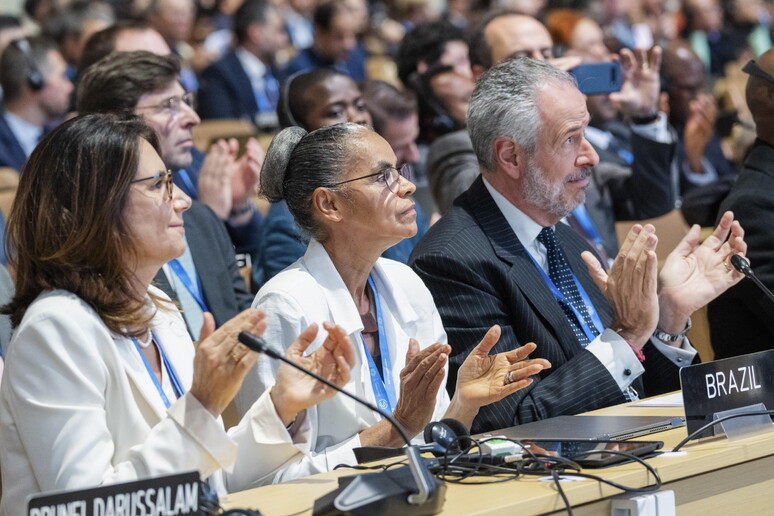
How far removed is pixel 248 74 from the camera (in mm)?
7598

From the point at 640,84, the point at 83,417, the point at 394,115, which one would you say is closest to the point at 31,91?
the point at 394,115

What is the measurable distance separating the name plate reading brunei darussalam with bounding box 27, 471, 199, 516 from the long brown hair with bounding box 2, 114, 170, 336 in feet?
1.63

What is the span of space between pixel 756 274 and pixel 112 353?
6.23ft

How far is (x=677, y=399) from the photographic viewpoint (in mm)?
2545

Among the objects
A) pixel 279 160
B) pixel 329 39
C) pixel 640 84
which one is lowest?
pixel 640 84

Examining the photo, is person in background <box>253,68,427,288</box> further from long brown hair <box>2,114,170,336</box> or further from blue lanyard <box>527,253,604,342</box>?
long brown hair <box>2,114,170,336</box>

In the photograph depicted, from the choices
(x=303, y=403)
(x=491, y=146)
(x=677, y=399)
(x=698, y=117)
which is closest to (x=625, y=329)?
(x=677, y=399)

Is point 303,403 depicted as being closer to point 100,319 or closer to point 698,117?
point 100,319

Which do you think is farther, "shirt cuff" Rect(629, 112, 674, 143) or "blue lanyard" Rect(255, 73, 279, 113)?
"blue lanyard" Rect(255, 73, 279, 113)

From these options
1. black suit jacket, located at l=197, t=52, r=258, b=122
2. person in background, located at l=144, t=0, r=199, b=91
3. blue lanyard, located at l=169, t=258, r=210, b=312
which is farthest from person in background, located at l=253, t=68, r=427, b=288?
person in background, located at l=144, t=0, r=199, b=91

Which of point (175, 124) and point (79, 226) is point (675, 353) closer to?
point (79, 226)

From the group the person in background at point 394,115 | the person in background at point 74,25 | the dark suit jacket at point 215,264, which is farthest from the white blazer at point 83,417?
the person in background at point 74,25

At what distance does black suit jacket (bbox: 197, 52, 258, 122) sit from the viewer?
24.5 ft

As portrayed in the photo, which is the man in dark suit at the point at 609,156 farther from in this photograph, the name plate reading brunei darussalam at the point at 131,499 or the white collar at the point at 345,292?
the name plate reading brunei darussalam at the point at 131,499
